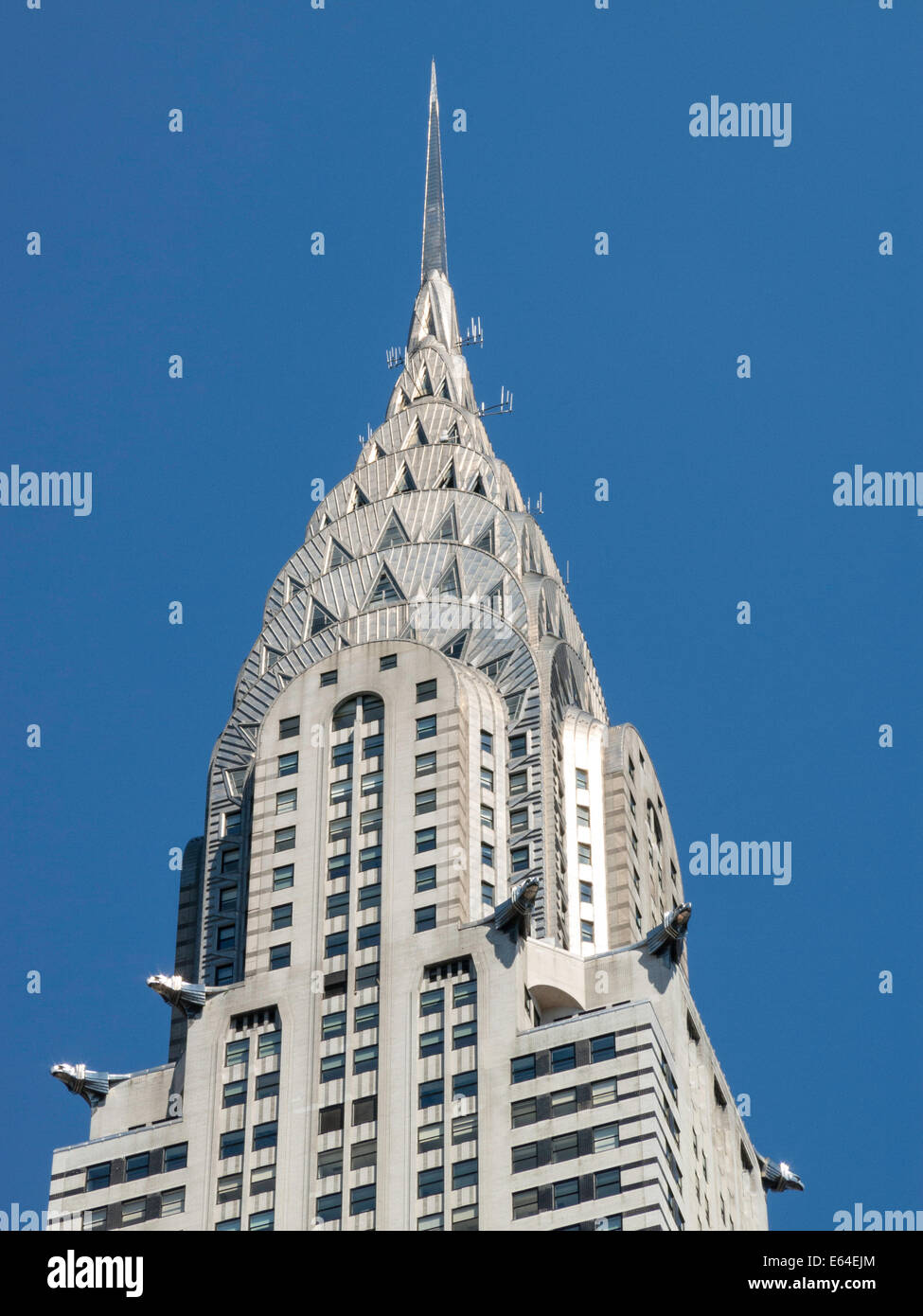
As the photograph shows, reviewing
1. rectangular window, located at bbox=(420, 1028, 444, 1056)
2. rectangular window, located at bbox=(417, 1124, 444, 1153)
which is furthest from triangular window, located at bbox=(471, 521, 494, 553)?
rectangular window, located at bbox=(417, 1124, 444, 1153)

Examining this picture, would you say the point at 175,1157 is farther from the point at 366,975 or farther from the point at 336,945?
the point at 336,945

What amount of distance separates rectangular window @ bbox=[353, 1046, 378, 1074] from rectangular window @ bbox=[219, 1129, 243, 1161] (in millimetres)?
6571

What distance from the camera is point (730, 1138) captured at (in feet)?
488

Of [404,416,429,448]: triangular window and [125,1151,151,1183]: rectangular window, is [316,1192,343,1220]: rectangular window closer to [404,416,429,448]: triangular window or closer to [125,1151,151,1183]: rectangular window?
[125,1151,151,1183]: rectangular window

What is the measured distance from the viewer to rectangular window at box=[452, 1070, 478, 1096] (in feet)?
433

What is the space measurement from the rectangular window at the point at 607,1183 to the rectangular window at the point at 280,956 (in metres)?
23.2

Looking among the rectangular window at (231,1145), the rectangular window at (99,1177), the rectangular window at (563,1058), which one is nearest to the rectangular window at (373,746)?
the rectangular window at (563,1058)

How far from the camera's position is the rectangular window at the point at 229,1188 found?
132m

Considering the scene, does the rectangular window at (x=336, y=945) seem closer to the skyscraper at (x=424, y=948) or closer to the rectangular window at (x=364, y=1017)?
the skyscraper at (x=424, y=948)

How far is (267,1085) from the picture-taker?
137 metres
